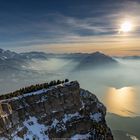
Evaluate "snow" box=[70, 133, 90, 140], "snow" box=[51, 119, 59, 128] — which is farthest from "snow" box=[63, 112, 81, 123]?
"snow" box=[70, 133, 90, 140]

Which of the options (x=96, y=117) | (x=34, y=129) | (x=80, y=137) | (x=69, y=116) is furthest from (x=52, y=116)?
(x=96, y=117)

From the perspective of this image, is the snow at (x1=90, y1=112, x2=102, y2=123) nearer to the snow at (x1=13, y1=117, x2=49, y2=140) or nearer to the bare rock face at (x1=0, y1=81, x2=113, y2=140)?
the bare rock face at (x1=0, y1=81, x2=113, y2=140)

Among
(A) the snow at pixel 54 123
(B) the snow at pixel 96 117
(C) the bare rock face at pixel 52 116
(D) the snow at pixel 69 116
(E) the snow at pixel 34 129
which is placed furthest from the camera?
(B) the snow at pixel 96 117

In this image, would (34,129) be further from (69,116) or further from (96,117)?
(96,117)

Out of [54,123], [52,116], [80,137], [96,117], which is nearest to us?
[54,123]

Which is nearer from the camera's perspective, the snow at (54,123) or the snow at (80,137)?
the snow at (54,123)

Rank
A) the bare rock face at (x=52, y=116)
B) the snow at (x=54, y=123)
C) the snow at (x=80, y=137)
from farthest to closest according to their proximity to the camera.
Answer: the snow at (x=80, y=137) < the snow at (x=54, y=123) < the bare rock face at (x=52, y=116)

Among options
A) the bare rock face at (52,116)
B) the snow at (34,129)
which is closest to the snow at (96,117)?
the bare rock face at (52,116)

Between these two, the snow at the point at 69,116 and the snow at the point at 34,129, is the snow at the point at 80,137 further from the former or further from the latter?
the snow at the point at 34,129
